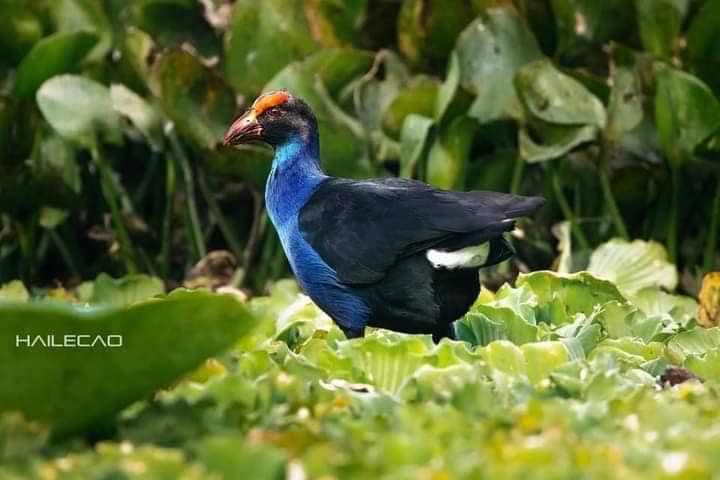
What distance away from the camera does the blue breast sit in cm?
398

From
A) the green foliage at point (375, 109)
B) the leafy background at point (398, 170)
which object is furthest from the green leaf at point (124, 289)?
the green foliage at point (375, 109)

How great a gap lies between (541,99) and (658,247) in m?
0.66

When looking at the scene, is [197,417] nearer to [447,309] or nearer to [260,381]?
[260,381]

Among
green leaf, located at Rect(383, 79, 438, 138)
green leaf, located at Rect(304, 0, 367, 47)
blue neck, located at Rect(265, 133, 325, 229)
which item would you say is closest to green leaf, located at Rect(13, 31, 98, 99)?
green leaf, located at Rect(304, 0, 367, 47)

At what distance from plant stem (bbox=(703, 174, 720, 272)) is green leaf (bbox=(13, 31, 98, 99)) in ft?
7.99

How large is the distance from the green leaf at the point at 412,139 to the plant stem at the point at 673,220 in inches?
37.3

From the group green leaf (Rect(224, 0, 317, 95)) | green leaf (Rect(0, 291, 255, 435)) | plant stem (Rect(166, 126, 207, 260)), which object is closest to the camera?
green leaf (Rect(0, 291, 255, 435))

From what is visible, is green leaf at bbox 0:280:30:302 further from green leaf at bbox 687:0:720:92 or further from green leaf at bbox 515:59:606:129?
green leaf at bbox 687:0:720:92

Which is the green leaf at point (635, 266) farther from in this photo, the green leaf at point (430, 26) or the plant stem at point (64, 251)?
the plant stem at point (64, 251)

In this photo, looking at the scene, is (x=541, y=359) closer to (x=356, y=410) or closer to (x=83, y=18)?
(x=356, y=410)

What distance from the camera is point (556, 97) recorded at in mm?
5191

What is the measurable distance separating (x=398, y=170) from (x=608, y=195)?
3.07 feet

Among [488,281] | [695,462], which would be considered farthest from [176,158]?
[695,462]

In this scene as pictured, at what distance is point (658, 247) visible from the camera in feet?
16.7
